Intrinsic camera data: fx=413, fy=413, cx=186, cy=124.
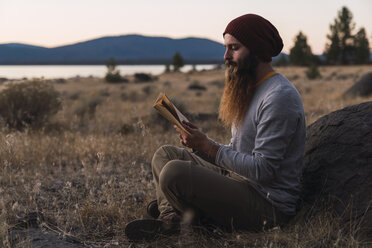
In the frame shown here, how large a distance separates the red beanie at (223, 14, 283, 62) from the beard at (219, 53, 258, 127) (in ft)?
0.26

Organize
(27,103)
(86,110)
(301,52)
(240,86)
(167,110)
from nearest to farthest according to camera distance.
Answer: (167,110), (240,86), (27,103), (86,110), (301,52)

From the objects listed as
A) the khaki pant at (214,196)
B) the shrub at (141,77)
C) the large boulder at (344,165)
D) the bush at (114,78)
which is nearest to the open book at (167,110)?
the khaki pant at (214,196)

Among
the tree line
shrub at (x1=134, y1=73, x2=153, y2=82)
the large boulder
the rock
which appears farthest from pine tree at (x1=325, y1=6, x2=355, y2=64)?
the large boulder

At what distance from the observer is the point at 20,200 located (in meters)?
4.32

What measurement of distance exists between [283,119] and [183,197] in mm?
921

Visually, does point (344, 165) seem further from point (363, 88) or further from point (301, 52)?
point (301, 52)

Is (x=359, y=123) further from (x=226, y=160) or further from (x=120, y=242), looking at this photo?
(x=120, y=242)

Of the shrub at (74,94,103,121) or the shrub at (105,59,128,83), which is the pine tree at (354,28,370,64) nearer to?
the shrub at (105,59,128,83)

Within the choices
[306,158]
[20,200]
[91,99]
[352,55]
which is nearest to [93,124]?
[91,99]

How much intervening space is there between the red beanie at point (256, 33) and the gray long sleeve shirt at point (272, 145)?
0.71 feet

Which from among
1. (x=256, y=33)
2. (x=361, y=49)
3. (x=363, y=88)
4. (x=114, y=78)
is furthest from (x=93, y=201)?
(x=361, y=49)

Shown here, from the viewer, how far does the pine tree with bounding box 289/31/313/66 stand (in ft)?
199

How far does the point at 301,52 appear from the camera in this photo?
60.9m

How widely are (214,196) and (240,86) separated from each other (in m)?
0.85
